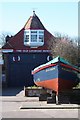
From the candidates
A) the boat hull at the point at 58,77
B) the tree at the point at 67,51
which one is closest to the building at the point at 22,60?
the tree at the point at 67,51

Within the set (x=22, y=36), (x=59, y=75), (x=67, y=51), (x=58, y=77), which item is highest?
(x=22, y=36)

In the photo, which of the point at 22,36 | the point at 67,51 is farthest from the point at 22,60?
the point at 67,51

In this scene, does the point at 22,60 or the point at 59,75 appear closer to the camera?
the point at 59,75

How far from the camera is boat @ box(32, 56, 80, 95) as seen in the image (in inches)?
708

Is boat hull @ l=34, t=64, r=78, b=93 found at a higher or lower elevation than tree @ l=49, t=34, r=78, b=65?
lower

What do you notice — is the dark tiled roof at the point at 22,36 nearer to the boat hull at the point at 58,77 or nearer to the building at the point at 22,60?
the building at the point at 22,60

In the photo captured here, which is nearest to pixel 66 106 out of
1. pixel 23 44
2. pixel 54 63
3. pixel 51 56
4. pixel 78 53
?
pixel 54 63

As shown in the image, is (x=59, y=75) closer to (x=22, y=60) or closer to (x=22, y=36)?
(x=22, y=60)

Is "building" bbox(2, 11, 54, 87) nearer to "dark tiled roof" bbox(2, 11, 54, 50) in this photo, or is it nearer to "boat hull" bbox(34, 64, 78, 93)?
"dark tiled roof" bbox(2, 11, 54, 50)

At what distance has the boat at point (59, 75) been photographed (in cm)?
1798

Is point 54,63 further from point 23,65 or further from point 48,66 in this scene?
point 23,65

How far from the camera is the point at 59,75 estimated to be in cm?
1792

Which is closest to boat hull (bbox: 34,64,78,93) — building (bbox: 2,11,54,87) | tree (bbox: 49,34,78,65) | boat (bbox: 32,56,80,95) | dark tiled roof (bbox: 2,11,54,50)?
boat (bbox: 32,56,80,95)

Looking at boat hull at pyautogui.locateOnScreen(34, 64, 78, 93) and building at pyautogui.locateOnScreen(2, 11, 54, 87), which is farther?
building at pyautogui.locateOnScreen(2, 11, 54, 87)
